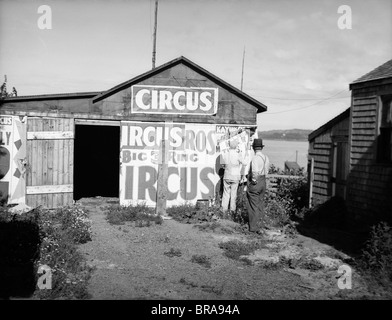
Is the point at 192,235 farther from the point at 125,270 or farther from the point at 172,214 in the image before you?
the point at 125,270

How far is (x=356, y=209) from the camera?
11.1 m

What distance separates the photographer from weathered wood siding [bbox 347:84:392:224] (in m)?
9.95

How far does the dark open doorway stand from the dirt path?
8875 millimetres

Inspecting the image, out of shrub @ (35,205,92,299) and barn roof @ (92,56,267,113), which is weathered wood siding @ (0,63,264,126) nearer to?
barn roof @ (92,56,267,113)

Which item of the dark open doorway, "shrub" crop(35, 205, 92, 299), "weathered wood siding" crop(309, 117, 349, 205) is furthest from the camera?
the dark open doorway

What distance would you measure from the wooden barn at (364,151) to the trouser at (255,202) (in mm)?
3080

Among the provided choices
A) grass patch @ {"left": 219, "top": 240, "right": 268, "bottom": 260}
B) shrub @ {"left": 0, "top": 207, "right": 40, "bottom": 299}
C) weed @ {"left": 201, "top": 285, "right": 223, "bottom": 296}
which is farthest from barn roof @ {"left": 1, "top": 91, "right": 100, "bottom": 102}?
weed @ {"left": 201, "top": 285, "right": 223, "bottom": 296}

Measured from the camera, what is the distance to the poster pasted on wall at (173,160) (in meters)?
12.4

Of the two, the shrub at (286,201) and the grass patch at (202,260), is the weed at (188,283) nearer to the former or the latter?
the grass patch at (202,260)

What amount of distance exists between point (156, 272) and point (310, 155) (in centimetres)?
880

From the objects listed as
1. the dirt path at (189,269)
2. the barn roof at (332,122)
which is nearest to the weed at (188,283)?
the dirt path at (189,269)

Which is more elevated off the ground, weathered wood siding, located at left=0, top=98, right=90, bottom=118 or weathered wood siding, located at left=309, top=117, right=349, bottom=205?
weathered wood siding, located at left=0, top=98, right=90, bottom=118
